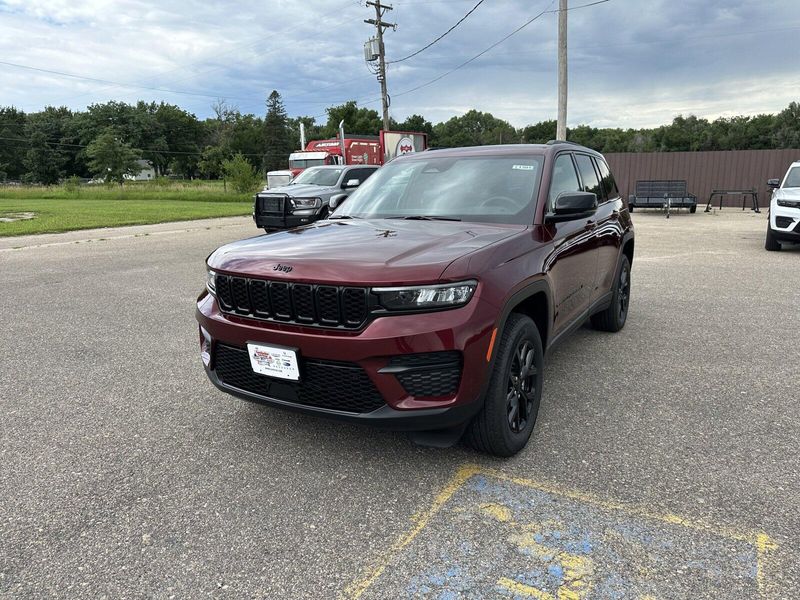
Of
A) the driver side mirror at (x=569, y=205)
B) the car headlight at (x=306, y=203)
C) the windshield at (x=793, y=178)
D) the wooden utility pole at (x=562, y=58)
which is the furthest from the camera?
the wooden utility pole at (x=562, y=58)

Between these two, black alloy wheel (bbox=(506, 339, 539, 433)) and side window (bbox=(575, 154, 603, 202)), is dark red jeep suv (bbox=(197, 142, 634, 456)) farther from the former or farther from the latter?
side window (bbox=(575, 154, 603, 202))

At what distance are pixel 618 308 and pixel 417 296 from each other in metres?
3.48

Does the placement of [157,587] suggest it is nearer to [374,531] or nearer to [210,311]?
[374,531]

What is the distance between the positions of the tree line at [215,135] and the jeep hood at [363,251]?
233 ft

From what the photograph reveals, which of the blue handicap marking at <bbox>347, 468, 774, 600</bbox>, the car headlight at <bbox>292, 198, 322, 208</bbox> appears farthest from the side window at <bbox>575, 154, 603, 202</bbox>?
the car headlight at <bbox>292, 198, 322, 208</bbox>

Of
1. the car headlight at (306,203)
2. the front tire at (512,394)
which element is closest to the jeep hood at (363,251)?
the front tire at (512,394)

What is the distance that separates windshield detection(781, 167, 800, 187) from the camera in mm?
10266

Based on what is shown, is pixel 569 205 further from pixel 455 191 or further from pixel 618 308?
pixel 618 308

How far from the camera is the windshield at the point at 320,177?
547 inches

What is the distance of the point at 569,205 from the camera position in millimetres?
3389

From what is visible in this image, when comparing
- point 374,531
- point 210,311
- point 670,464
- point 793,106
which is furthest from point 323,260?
point 793,106

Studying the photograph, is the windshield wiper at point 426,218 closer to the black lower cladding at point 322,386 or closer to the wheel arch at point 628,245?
the black lower cladding at point 322,386

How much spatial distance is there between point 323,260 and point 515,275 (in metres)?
0.97

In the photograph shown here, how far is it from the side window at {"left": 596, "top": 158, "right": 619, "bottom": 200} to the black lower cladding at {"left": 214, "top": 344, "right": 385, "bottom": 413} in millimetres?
3500
